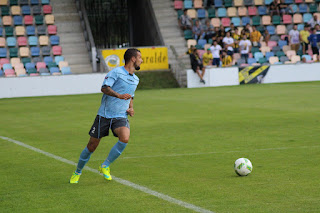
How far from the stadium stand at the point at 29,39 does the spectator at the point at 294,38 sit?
1322 centimetres

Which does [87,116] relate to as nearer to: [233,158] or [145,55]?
[233,158]

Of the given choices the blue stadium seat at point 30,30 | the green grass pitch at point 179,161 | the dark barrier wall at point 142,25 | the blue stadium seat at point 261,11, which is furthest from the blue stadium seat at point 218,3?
the green grass pitch at point 179,161

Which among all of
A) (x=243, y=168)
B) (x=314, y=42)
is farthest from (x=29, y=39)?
(x=243, y=168)

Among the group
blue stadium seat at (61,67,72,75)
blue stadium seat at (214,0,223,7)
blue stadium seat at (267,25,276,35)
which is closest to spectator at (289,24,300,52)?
blue stadium seat at (267,25,276,35)

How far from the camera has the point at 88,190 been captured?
26.3 ft

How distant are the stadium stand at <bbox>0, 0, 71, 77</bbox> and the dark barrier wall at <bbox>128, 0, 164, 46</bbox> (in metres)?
5.87

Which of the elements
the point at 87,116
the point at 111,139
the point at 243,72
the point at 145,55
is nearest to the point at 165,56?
the point at 145,55

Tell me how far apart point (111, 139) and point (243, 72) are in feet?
69.4

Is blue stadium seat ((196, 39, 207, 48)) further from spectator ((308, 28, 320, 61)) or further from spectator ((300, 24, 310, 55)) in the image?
spectator ((308, 28, 320, 61))

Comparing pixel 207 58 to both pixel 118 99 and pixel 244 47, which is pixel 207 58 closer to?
pixel 244 47

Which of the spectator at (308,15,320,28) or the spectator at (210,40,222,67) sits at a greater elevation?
the spectator at (308,15,320,28)

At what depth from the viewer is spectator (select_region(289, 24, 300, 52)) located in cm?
3844

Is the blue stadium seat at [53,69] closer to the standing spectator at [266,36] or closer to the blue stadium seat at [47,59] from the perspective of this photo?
the blue stadium seat at [47,59]

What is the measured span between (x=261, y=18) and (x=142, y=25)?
25.3ft
